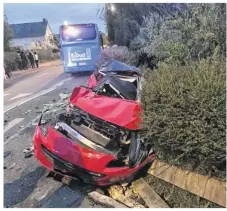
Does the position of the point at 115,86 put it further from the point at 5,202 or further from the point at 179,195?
the point at 5,202

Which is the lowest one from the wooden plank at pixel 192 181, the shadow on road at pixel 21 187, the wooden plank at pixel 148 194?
the shadow on road at pixel 21 187

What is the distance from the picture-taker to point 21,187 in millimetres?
3734

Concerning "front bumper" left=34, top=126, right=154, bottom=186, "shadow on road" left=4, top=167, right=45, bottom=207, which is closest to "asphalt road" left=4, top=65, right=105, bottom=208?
"shadow on road" left=4, top=167, right=45, bottom=207

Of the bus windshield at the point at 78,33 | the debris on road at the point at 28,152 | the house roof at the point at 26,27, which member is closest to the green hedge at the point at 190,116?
the debris on road at the point at 28,152

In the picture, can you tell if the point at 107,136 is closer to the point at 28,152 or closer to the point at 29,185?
the point at 29,185

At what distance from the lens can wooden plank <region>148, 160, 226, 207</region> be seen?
2.72m

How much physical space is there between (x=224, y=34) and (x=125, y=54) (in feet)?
10.8

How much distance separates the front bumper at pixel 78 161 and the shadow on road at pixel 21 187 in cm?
39

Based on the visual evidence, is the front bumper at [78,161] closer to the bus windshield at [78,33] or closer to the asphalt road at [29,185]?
the asphalt road at [29,185]

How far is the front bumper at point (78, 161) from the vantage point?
3.18 m

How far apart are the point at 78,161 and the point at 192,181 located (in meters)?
1.16

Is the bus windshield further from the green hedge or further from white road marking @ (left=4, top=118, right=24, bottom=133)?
the green hedge

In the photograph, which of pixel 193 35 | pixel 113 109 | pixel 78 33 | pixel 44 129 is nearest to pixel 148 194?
pixel 113 109

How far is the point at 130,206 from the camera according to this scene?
3107 mm
